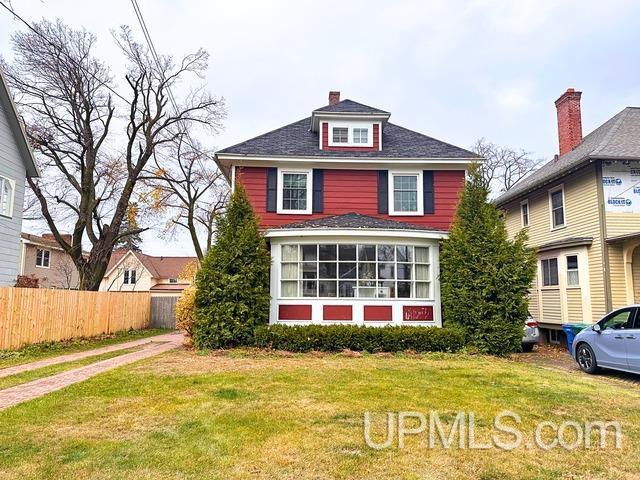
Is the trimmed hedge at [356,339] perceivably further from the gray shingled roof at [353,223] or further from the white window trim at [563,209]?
the white window trim at [563,209]

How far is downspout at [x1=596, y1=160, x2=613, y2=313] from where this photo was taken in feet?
43.0

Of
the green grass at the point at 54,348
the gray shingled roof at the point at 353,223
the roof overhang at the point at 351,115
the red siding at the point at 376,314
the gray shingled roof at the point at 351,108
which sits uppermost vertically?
the gray shingled roof at the point at 351,108

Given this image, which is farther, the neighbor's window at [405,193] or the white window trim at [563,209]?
the white window trim at [563,209]

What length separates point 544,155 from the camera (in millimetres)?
33594

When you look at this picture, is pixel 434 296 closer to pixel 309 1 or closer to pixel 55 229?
pixel 309 1

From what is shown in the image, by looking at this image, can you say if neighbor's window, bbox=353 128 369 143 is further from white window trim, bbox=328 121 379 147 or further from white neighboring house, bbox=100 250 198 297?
white neighboring house, bbox=100 250 198 297

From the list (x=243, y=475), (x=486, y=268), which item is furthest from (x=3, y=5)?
(x=486, y=268)

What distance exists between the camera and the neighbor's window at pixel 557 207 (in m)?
15.6

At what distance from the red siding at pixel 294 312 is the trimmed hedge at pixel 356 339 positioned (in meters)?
0.95

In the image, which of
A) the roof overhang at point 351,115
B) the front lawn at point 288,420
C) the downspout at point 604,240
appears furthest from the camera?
the roof overhang at point 351,115

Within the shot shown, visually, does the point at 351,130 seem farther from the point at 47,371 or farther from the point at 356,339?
the point at 47,371

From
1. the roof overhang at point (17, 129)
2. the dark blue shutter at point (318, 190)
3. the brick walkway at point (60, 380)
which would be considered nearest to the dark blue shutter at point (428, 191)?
the dark blue shutter at point (318, 190)

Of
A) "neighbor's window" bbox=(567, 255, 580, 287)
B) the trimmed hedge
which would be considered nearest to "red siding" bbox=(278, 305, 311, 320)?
the trimmed hedge

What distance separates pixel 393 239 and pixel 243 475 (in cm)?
943
